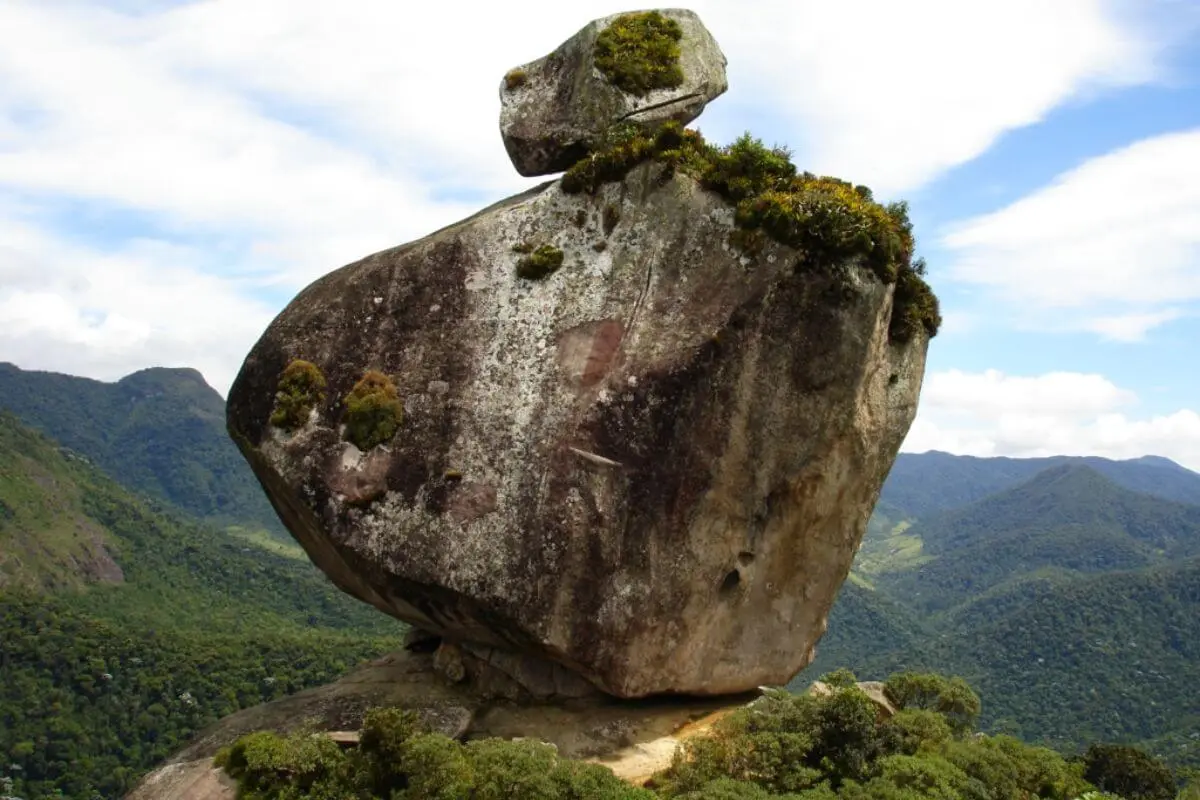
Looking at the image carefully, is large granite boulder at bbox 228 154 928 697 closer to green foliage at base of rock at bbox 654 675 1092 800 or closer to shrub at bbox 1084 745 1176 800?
green foliage at base of rock at bbox 654 675 1092 800

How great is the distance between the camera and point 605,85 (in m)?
23.0

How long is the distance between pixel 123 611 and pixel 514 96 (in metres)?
111

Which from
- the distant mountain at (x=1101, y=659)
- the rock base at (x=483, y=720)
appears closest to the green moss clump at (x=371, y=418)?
the rock base at (x=483, y=720)

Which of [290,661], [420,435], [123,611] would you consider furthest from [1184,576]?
[420,435]

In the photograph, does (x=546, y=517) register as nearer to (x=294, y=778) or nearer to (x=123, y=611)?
(x=294, y=778)

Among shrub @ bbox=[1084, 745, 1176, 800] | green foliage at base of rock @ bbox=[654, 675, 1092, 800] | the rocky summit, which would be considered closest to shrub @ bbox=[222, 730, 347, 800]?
the rocky summit

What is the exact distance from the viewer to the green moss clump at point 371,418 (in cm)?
1978

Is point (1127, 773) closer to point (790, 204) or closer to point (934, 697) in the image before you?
point (934, 697)

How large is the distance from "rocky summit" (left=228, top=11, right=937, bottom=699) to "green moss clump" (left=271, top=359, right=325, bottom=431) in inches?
2.1

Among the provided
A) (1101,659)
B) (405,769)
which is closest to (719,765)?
(405,769)

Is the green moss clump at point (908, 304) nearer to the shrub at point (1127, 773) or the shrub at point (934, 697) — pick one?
the shrub at point (934, 697)

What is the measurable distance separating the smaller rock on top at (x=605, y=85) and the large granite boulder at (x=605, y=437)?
9.09ft

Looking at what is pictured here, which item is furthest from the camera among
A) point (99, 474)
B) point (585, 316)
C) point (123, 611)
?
point (99, 474)

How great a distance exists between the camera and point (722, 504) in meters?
19.7
